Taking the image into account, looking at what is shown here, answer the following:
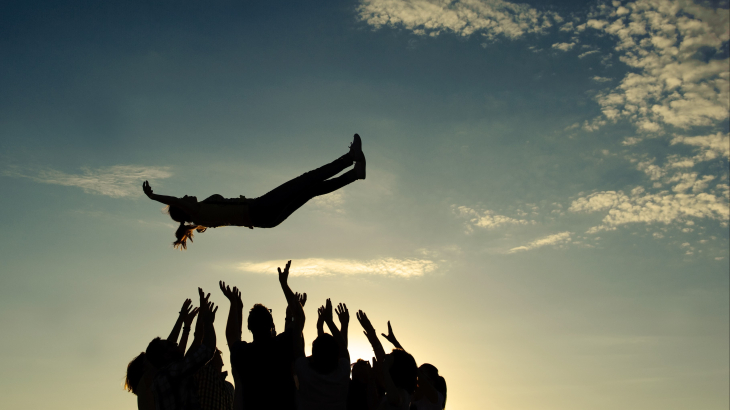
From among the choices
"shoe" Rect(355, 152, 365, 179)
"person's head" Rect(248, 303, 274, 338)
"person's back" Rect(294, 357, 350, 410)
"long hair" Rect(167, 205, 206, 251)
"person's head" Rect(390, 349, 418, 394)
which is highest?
"shoe" Rect(355, 152, 365, 179)

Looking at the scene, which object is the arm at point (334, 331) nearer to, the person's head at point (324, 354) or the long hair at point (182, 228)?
the person's head at point (324, 354)

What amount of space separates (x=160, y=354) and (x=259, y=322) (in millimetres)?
948

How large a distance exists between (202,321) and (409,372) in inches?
77.5

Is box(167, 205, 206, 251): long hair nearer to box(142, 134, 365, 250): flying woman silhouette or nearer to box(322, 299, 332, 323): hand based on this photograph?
box(142, 134, 365, 250): flying woman silhouette

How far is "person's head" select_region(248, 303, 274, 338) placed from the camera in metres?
4.50

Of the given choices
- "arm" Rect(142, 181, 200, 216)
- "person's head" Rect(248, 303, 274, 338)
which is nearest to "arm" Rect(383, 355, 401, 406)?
"person's head" Rect(248, 303, 274, 338)

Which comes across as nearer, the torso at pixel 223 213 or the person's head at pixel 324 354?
the person's head at pixel 324 354

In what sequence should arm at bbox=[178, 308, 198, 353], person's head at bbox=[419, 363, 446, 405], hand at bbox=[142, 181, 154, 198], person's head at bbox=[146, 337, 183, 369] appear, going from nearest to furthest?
person's head at bbox=[146, 337, 183, 369], person's head at bbox=[419, 363, 446, 405], arm at bbox=[178, 308, 198, 353], hand at bbox=[142, 181, 154, 198]

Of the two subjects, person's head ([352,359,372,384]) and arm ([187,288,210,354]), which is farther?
person's head ([352,359,372,384])

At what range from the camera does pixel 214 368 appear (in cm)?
498

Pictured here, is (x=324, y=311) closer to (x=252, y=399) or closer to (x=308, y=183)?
(x=252, y=399)

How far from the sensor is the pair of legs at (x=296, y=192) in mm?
6602

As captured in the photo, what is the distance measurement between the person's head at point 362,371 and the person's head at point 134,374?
214 cm

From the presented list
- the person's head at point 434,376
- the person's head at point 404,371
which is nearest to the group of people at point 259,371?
the person's head at point 404,371
